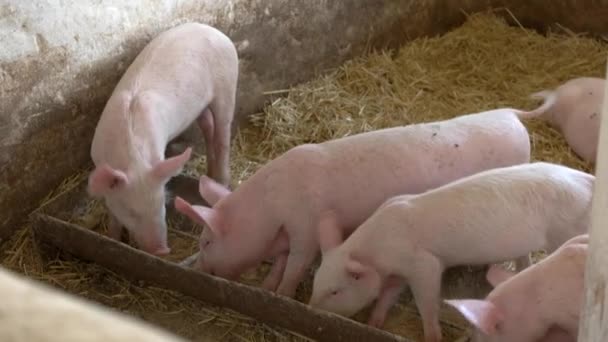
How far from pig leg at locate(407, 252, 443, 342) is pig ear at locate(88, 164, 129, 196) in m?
1.21

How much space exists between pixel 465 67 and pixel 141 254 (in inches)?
111

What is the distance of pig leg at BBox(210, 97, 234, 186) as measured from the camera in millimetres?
4027

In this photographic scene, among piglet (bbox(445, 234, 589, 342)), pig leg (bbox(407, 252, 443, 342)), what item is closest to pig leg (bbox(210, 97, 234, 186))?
pig leg (bbox(407, 252, 443, 342))

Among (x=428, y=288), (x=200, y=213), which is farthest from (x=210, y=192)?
(x=428, y=288)

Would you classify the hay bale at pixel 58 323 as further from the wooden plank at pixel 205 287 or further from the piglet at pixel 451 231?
the piglet at pixel 451 231

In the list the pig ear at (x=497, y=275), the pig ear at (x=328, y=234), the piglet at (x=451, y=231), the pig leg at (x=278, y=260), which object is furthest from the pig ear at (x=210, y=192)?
the pig ear at (x=497, y=275)

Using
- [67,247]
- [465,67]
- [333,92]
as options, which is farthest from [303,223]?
[465,67]

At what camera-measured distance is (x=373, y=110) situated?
480 centimetres

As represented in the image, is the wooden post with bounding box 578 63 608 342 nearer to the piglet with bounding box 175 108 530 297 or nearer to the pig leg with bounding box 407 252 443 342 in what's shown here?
the pig leg with bounding box 407 252 443 342

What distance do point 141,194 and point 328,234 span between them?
83 cm

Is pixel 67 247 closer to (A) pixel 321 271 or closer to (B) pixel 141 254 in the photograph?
(B) pixel 141 254

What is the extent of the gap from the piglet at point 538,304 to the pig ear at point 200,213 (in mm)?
1073

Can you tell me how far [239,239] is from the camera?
3305 millimetres

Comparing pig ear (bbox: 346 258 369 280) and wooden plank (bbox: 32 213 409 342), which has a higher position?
pig ear (bbox: 346 258 369 280)
